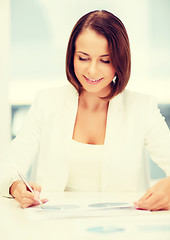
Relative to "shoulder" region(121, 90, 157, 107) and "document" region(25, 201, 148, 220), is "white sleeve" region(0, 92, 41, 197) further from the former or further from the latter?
"shoulder" region(121, 90, 157, 107)

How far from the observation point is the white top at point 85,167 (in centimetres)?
158

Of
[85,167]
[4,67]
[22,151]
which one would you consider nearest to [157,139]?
[85,167]

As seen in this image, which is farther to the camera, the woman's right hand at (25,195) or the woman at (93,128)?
the woman at (93,128)

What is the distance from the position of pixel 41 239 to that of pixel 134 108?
3.01ft

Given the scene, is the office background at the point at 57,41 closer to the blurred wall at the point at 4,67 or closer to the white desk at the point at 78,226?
the blurred wall at the point at 4,67

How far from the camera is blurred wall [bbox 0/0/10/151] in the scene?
288 cm

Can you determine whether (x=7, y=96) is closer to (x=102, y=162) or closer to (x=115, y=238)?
(x=102, y=162)

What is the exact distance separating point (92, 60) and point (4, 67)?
1636mm

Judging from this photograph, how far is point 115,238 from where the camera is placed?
0.88 m

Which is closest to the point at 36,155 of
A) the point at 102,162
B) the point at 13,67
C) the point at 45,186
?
the point at 45,186

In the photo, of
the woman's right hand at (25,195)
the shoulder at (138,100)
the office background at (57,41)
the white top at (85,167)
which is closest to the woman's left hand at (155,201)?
the woman's right hand at (25,195)

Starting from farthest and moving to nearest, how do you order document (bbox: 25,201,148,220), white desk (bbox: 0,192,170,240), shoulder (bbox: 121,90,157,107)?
1. shoulder (bbox: 121,90,157,107)
2. document (bbox: 25,201,148,220)
3. white desk (bbox: 0,192,170,240)

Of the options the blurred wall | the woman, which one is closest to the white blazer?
the woman

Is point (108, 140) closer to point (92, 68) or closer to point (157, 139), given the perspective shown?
point (157, 139)
